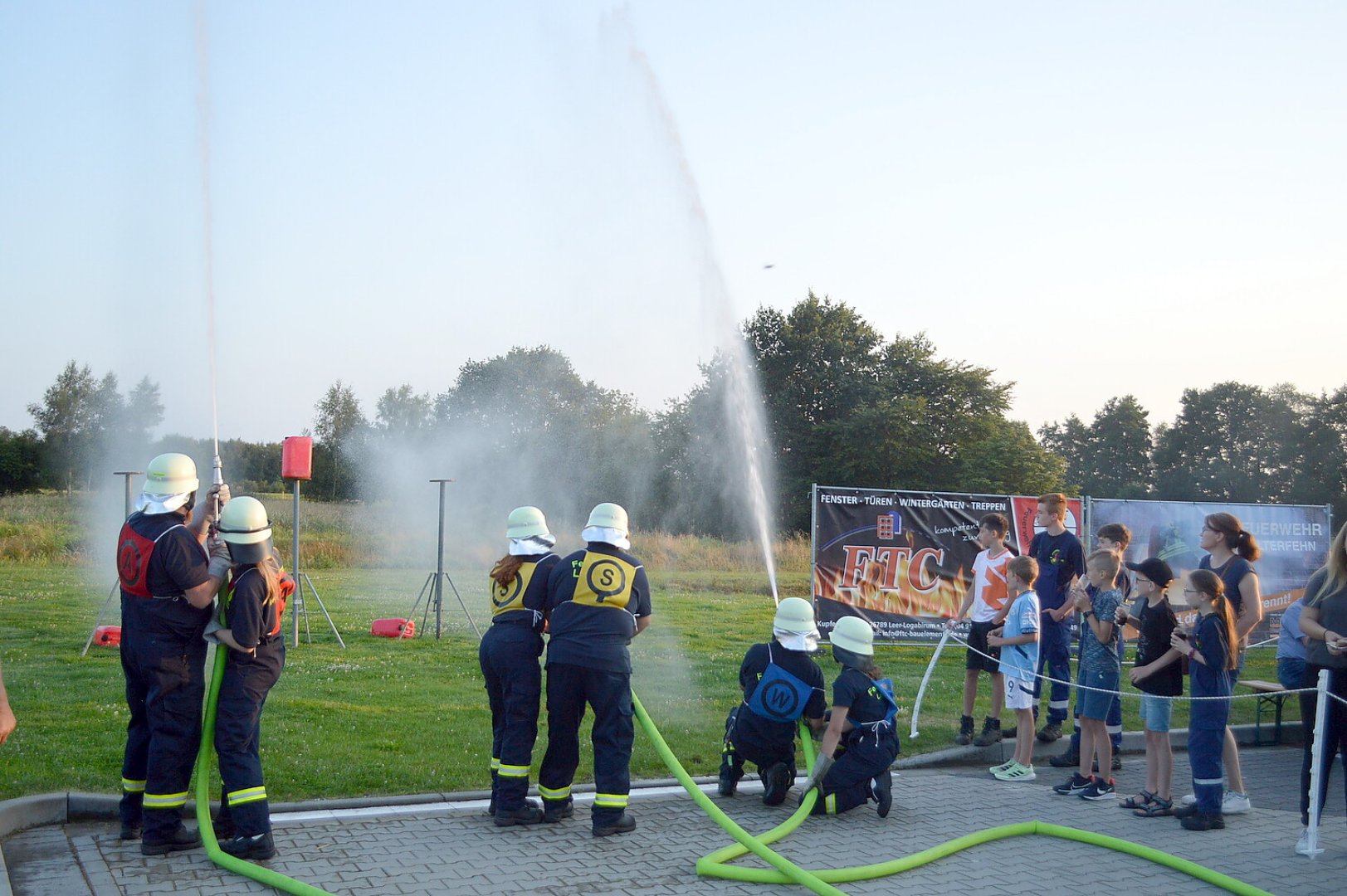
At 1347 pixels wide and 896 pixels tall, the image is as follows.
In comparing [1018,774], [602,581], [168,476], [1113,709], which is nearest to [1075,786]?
[1018,774]

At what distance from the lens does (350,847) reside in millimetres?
5746

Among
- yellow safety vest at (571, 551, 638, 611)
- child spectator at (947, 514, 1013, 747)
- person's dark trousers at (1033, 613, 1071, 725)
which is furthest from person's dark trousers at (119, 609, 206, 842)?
person's dark trousers at (1033, 613, 1071, 725)

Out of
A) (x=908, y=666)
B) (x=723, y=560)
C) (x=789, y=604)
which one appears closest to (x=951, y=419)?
(x=723, y=560)

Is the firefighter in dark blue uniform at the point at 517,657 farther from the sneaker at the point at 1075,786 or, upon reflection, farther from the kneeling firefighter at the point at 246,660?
the sneaker at the point at 1075,786

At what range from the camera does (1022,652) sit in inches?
323

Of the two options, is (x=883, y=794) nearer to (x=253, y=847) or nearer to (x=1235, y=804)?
(x=1235, y=804)

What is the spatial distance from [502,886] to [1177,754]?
23.8ft

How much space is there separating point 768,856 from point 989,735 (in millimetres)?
4169

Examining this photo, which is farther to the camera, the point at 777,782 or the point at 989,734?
the point at 989,734

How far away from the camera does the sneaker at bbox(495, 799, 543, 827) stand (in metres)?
6.27

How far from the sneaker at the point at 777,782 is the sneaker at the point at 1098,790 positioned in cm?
230

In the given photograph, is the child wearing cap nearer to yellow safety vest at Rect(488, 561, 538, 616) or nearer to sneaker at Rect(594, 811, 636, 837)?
sneaker at Rect(594, 811, 636, 837)

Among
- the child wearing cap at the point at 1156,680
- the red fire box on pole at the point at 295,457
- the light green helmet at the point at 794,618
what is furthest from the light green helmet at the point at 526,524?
the red fire box on pole at the point at 295,457

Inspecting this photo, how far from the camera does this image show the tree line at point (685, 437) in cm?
3903
